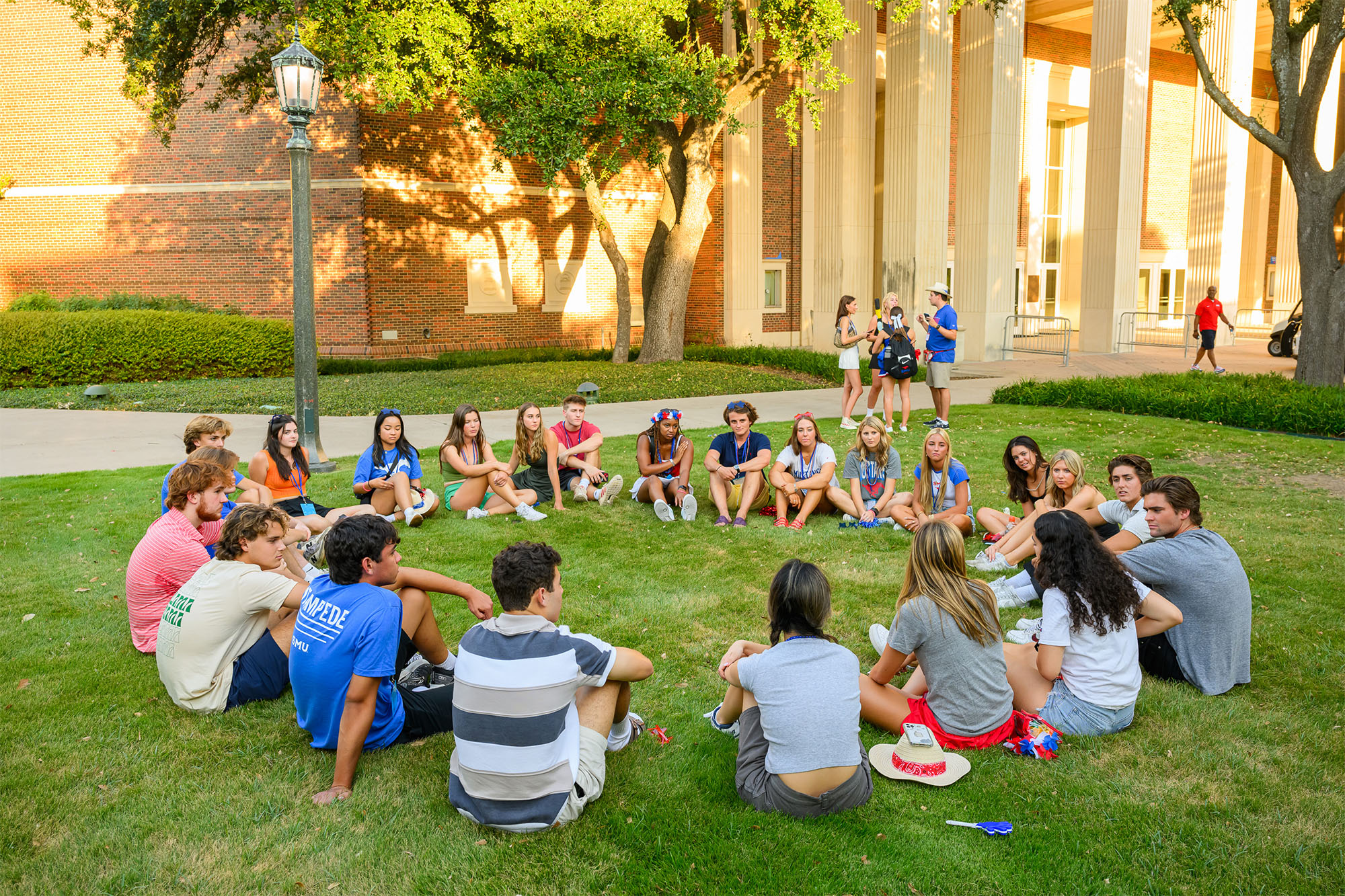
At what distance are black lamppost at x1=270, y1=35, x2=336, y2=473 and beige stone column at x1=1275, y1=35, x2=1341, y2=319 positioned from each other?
108 ft

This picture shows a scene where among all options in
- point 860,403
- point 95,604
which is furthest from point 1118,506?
point 860,403

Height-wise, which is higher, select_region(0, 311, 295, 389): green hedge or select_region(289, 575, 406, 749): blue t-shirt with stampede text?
select_region(0, 311, 295, 389): green hedge

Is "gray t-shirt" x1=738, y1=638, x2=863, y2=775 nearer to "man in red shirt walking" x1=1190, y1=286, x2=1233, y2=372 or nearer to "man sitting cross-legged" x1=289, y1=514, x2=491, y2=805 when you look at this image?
"man sitting cross-legged" x1=289, y1=514, x2=491, y2=805

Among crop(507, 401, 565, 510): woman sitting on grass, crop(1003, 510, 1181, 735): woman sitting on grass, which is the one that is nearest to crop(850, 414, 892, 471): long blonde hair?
crop(507, 401, 565, 510): woman sitting on grass

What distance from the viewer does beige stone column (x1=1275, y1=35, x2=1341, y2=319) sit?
33219 mm

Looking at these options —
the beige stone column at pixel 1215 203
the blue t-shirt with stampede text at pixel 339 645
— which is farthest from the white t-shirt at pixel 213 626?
the beige stone column at pixel 1215 203

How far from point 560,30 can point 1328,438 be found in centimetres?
1293

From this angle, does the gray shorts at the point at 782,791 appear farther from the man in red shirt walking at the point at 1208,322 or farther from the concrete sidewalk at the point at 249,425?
the man in red shirt walking at the point at 1208,322

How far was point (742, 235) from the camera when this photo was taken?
25172mm

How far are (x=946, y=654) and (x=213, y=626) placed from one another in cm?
325

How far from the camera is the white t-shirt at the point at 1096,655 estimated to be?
413 cm

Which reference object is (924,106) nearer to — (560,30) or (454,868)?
(560,30)

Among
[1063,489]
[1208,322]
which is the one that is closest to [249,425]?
[1063,489]

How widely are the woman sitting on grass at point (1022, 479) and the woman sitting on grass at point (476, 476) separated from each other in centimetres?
369
